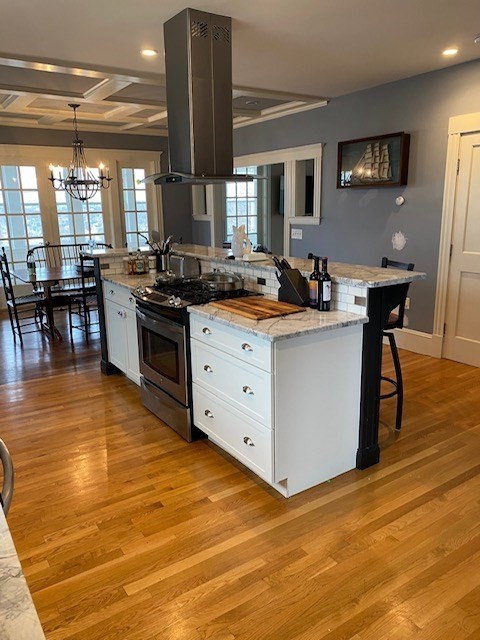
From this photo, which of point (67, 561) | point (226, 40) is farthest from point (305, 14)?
point (67, 561)

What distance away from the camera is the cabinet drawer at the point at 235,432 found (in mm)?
2410

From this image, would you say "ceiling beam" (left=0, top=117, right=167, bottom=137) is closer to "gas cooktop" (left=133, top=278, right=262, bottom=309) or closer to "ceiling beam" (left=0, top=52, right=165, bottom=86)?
"ceiling beam" (left=0, top=52, right=165, bottom=86)

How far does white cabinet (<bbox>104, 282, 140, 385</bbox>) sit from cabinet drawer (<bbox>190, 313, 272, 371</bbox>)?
1.00 metres

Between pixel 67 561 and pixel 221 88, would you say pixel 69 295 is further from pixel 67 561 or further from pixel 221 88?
pixel 67 561

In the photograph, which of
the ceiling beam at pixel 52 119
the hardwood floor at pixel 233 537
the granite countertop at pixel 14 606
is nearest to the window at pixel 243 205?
the ceiling beam at pixel 52 119

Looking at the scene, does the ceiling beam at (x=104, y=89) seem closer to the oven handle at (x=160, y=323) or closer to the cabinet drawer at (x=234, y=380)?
the oven handle at (x=160, y=323)

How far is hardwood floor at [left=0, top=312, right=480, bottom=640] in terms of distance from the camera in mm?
1759

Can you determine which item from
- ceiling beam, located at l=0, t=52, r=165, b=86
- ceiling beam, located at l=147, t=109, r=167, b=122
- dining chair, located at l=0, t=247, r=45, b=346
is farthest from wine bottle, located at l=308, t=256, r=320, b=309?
ceiling beam, located at l=147, t=109, r=167, b=122

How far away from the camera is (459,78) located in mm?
4109

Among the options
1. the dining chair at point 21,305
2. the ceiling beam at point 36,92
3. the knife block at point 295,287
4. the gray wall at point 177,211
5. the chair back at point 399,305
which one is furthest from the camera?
the gray wall at point 177,211

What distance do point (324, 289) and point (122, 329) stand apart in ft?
6.24

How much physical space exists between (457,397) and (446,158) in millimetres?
2086

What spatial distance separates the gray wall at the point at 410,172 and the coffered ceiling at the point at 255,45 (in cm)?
16

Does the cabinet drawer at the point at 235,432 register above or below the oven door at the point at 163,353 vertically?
below
